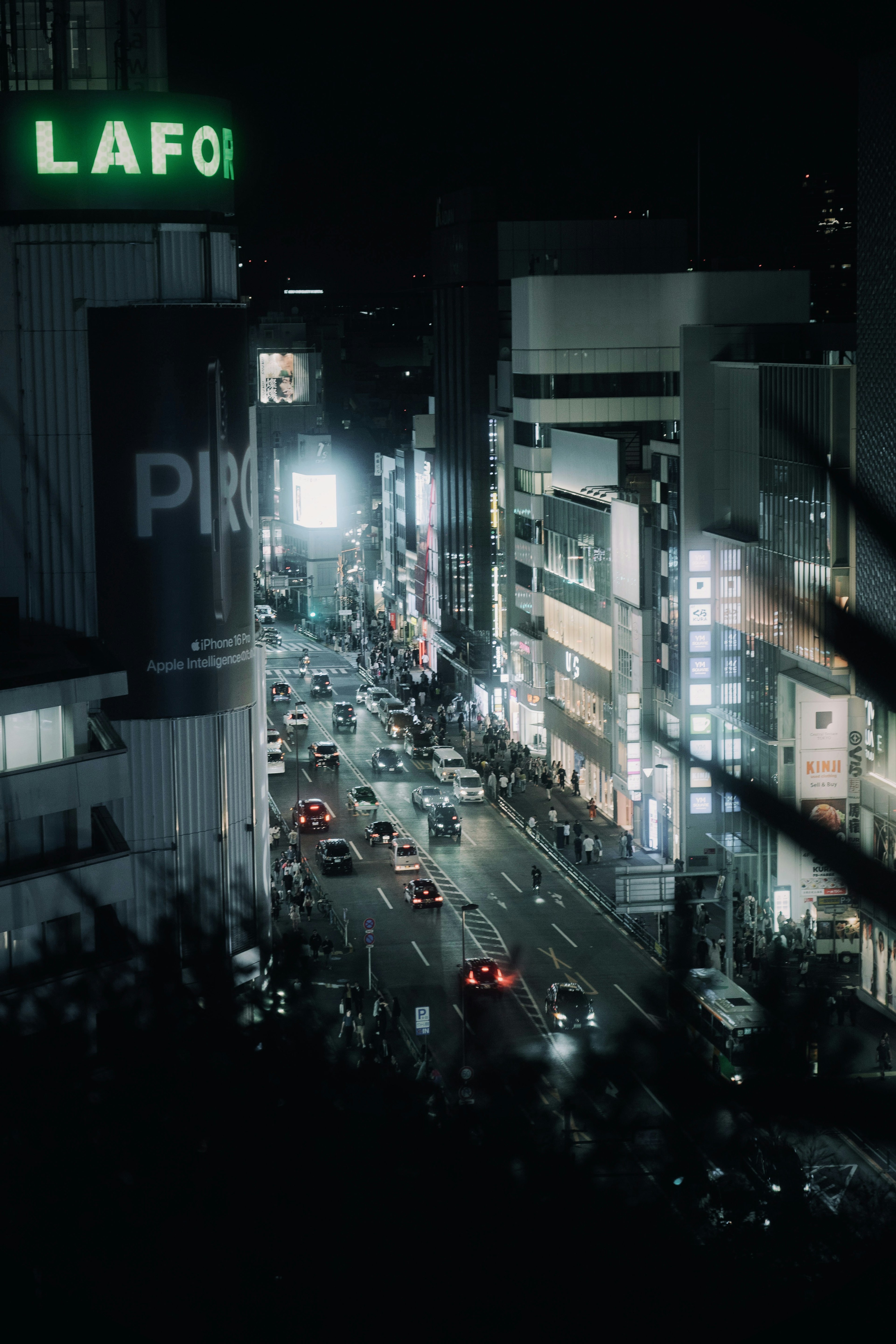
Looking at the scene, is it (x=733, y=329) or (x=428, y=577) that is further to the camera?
(x=428, y=577)

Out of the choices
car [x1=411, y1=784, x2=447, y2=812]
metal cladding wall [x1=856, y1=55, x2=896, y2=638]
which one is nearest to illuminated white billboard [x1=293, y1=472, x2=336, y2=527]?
car [x1=411, y1=784, x2=447, y2=812]

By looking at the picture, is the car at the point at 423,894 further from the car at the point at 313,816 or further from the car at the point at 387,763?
the car at the point at 387,763

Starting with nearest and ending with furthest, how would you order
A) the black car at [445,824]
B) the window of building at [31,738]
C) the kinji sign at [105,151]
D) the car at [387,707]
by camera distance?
the window of building at [31,738], the kinji sign at [105,151], the black car at [445,824], the car at [387,707]

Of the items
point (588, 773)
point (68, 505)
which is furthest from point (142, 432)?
point (588, 773)

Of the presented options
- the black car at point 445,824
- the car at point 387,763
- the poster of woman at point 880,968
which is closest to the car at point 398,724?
the car at point 387,763

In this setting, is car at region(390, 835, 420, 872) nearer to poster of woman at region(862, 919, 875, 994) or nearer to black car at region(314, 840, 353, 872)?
black car at region(314, 840, 353, 872)

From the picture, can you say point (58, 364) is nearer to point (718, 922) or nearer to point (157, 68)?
point (157, 68)
